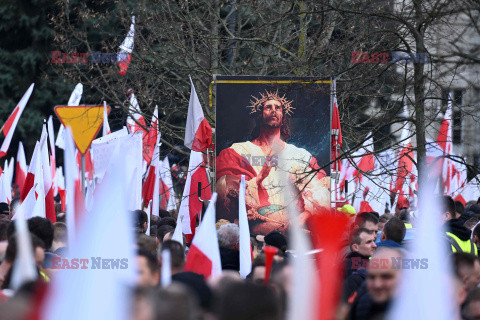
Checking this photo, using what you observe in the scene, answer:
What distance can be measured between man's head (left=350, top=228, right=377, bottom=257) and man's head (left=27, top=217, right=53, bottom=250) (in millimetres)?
2582

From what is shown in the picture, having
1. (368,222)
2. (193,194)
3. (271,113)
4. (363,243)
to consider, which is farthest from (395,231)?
(193,194)

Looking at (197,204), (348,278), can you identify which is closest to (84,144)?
(197,204)

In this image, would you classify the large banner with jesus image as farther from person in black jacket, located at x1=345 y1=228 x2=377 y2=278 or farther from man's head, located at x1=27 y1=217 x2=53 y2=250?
man's head, located at x1=27 y1=217 x2=53 y2=250

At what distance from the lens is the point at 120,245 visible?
420 cm

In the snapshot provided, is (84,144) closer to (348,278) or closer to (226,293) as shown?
(348,278)

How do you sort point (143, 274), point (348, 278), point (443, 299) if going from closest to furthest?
point (443, 299)
point (143, 274)
point (348, 278)

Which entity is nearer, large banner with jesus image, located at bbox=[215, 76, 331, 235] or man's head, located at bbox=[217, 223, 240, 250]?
man's head, located at bbox=[217, 223, 240, 250]

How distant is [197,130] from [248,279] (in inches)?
242

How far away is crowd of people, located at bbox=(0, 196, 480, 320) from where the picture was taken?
12.8ft

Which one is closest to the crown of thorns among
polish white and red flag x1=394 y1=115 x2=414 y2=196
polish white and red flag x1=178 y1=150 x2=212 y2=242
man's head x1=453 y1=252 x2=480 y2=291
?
polish white and red flag x1=394 y1=115 x2=414 y2=196

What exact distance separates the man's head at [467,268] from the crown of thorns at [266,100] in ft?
18.2

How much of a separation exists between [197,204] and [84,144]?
181 centimetres

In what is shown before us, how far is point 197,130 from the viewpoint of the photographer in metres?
12.3

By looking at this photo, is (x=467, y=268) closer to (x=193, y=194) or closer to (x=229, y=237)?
(x=229, y=237)
